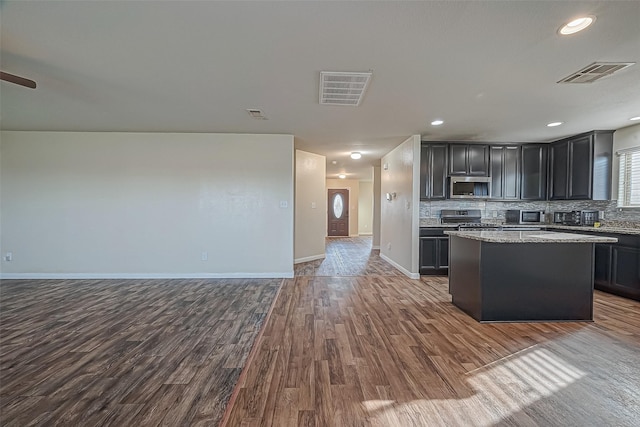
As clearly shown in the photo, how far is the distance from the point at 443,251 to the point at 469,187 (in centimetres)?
134

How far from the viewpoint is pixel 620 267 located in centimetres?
400

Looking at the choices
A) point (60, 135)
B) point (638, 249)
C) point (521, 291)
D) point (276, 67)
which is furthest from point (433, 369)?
point (60, 135)

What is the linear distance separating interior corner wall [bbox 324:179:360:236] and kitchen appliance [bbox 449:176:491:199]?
7.00m

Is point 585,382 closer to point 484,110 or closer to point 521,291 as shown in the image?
point 521,291

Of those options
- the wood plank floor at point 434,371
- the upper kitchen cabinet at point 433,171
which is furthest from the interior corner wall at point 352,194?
the wood plank floor at point 434,371

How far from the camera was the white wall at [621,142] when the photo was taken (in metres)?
4.37

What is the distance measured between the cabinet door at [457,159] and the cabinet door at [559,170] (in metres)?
1.61

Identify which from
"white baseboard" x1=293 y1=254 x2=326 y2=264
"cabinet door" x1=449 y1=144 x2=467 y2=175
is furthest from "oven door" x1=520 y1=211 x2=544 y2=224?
"white baseboard" x1=293 y1=254 x2=326 y2=264

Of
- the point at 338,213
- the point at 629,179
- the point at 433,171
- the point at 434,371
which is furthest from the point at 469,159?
the point at 338,213

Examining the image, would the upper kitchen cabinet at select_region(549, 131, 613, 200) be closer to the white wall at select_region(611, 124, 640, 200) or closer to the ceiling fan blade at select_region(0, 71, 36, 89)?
the white wall at select_region(611, 124, 640, 200)

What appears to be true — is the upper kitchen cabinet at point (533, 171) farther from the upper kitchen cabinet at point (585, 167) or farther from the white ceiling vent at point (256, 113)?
the white ceiling vent at point (256, 113)

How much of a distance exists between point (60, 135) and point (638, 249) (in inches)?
342

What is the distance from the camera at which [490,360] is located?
2307 mm

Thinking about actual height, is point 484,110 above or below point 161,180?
above
